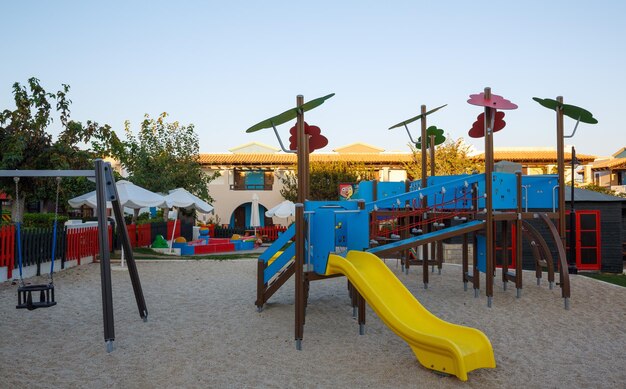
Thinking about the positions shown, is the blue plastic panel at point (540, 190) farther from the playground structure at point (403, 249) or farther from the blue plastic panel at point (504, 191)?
the blue plastic panel at point (504, 191)

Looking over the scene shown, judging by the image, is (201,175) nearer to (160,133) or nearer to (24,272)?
(160,133)

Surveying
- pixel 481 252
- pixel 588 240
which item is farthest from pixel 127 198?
pixel 588 240

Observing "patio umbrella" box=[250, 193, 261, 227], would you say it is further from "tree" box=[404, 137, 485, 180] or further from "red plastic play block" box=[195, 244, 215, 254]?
"tree" box=[404, 137, 485, 180]

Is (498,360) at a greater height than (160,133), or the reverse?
(160,133)

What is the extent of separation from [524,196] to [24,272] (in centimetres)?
1190

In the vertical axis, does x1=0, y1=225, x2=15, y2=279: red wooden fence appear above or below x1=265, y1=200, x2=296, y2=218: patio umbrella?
below

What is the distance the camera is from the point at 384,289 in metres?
7.07

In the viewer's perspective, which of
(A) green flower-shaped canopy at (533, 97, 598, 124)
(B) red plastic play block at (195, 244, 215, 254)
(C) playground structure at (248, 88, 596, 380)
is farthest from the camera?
(B) red plastic play block at (195, 244, 215, 254)

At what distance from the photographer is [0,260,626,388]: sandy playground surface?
570 cm

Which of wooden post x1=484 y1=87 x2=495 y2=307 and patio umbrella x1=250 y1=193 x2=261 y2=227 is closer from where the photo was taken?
wooden post x1=484 y1=87 x2=495 y2=307

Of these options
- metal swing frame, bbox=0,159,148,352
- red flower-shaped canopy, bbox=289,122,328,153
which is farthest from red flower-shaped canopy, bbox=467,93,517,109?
metal swing frame, bbox=0,159,148,352

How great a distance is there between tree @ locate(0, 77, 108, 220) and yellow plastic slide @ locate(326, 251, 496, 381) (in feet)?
41.9

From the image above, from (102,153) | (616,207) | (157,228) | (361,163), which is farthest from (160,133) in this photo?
(616,207)

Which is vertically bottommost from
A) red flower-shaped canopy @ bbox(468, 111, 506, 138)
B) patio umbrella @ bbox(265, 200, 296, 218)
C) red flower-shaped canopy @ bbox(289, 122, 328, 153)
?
patio umbrella @ bbox(265, 200, 296, 218)
